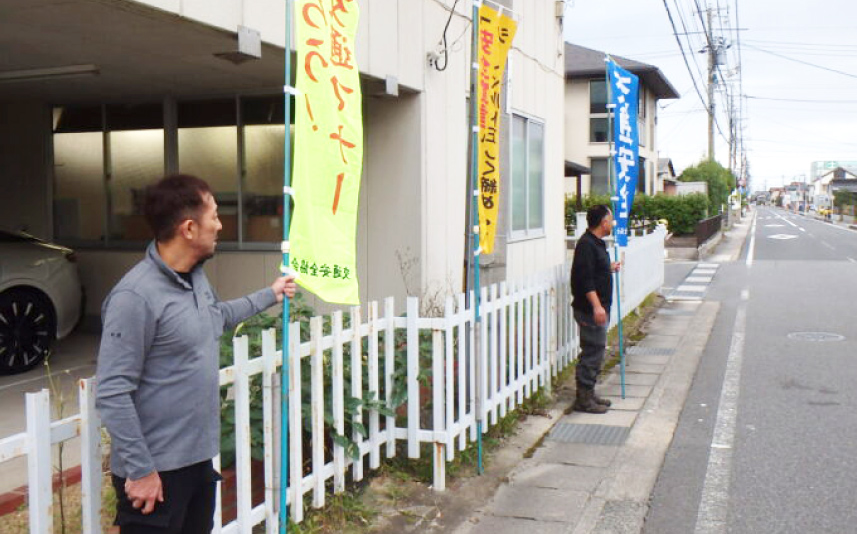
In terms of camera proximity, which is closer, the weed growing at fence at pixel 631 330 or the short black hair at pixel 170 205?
the short black hair at pixel 170 205

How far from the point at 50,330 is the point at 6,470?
121 inches

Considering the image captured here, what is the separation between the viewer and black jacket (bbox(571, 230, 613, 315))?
6.65 metres

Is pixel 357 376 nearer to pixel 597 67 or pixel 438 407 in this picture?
pixel 438 407

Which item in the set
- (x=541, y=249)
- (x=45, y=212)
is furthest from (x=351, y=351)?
(x=541, y=249)

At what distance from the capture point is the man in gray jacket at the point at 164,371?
8.02ft

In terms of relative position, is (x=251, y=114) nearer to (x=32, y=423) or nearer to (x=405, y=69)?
(x=405, y=69)

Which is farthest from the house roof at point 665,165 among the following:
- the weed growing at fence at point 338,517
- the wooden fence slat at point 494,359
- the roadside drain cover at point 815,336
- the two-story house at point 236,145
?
the weed growing at fence at point 338,517

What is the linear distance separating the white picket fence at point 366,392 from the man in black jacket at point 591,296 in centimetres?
33

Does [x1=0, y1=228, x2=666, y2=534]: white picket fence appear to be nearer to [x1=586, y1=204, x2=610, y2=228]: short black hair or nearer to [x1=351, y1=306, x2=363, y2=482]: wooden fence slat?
[x1=351, y1=306, x2=363, y2=482]: wooden fence slat

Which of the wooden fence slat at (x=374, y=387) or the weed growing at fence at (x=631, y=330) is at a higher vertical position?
the wooden fence slat at (x=374, y=387)

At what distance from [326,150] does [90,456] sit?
1.63 metres

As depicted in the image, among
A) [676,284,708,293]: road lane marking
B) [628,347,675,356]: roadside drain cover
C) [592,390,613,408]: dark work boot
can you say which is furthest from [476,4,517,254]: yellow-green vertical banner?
[676,284,708,293]: road lane marking

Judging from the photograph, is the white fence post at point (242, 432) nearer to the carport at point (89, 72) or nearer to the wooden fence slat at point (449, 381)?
the wooden fence slat at point (449, 381)

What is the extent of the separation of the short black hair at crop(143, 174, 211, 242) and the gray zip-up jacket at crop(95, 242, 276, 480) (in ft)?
0.28
